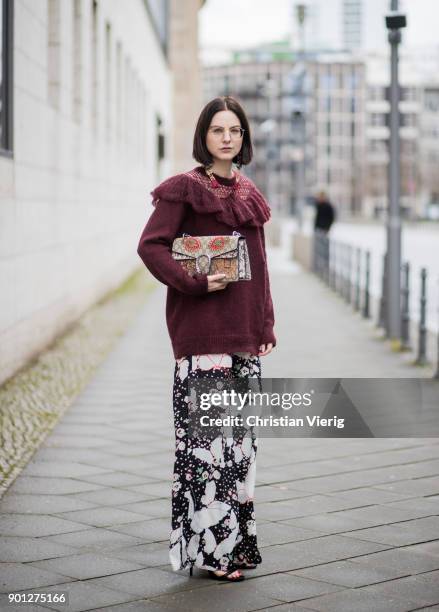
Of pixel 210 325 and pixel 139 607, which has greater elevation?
pixel 210 325

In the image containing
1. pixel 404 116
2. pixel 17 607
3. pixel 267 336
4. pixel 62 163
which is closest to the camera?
pixel 17 607

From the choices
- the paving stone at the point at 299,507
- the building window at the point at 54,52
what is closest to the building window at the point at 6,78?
the building window at the point at 54,52

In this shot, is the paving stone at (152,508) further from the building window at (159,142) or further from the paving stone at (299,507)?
the building window at (159,142)

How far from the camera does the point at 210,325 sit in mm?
4766

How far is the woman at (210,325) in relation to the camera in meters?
4.75

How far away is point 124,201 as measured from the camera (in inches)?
1061

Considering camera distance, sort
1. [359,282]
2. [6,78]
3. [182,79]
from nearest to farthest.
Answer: [6,78] → [359,282] → [182,79]

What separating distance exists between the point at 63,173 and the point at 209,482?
430 inches

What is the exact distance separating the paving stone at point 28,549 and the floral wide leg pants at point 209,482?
0.66 meters

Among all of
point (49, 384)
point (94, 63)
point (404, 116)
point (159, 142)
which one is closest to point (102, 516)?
point (49, 384)

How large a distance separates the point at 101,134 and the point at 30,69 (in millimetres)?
9020

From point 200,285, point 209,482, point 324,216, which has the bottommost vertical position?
point 209,482

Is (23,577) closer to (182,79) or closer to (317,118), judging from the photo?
(182,79)

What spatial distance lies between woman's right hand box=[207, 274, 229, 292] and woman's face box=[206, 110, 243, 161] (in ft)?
1.49
